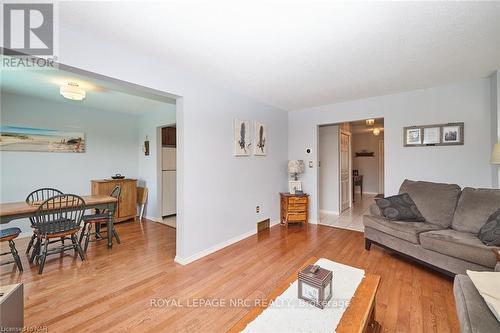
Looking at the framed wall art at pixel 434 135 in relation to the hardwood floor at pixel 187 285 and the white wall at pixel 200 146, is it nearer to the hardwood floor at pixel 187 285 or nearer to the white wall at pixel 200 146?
the hardwood floor at pixel 187 285

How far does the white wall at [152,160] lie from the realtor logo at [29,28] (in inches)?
106

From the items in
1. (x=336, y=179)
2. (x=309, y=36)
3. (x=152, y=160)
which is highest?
(x=309, y=36)

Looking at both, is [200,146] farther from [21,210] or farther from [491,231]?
[491,231]

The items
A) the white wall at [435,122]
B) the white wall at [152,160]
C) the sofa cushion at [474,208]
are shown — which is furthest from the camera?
the white wall at [152,160]

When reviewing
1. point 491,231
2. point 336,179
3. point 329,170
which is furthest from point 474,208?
point 329,170

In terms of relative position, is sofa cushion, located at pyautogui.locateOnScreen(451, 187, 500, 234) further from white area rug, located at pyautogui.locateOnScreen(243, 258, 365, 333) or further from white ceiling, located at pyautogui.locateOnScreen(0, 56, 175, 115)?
white ceiling, located at pyautogui.locateOnScreen(0, 56, 175, 115)

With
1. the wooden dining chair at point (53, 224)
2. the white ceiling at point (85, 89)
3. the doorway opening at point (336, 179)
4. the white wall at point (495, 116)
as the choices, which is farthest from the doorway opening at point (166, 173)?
the white wall at point (495, 116)

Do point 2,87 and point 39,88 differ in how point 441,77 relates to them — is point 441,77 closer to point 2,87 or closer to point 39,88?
point 39,88

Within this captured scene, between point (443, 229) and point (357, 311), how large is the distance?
211 centimetres

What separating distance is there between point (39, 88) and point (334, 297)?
4.70 metres

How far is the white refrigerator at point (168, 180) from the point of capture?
15.8 feet

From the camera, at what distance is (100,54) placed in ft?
6.33

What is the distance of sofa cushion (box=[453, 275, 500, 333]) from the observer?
102 centimetres

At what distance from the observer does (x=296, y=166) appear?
4.28 m
